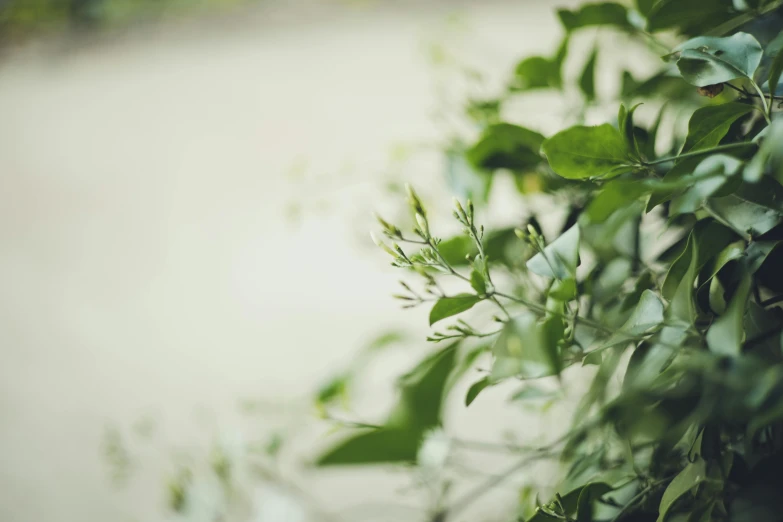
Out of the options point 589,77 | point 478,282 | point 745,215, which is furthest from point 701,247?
point 589,77

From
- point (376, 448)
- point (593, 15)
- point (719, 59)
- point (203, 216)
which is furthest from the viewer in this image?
point (203, 216)

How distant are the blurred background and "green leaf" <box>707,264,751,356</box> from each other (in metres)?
0.64

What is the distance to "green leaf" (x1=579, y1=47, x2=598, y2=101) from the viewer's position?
0.50m

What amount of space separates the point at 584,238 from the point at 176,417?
0.84 metres

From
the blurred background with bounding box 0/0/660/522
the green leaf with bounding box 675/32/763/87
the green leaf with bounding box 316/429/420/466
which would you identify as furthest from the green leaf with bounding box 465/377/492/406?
the blurred background with bounding box 0/0/660/522

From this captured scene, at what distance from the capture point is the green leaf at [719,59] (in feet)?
1.04

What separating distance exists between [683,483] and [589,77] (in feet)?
1.17

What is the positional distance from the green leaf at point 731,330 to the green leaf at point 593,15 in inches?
10.4

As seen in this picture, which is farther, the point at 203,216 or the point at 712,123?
the point at 203,216

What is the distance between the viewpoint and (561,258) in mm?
325

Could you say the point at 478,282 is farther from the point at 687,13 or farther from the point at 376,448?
the point at 687,13

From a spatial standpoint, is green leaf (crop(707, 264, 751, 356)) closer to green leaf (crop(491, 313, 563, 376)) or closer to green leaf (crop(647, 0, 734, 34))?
green leaf (crop(491, 313, 563, 376))

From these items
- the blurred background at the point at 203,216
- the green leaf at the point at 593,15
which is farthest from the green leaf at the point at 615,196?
the blurred background at the point at 203,216

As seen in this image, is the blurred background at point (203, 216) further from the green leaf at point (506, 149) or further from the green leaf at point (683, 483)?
the green leaf at point (683, 483)
